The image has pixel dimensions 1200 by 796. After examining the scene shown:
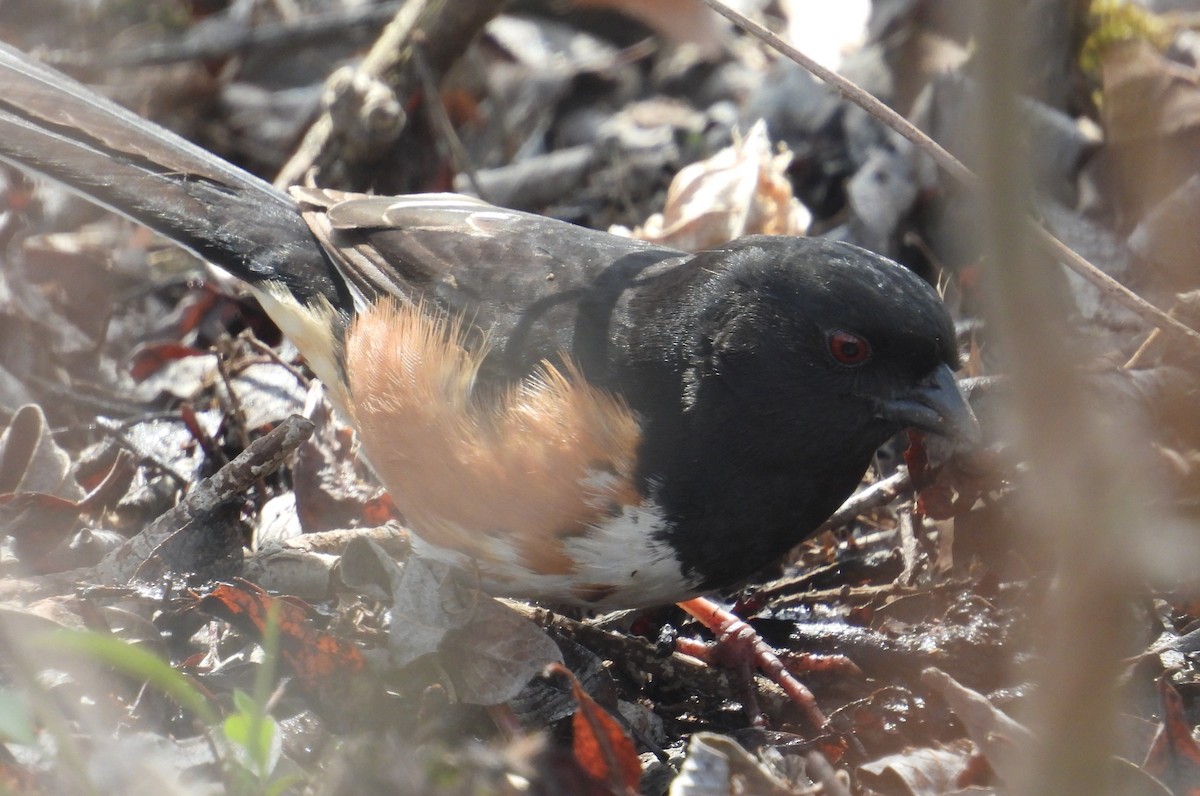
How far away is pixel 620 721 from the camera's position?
2.41 meters

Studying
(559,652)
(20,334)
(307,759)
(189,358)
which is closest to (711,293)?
(559,652)

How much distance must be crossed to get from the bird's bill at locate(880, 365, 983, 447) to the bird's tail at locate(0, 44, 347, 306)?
4.88 ft

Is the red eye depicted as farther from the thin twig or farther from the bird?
the thin twig

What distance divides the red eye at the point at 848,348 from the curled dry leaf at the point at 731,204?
1.31m

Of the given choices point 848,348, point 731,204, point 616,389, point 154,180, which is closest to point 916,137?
point 848,348

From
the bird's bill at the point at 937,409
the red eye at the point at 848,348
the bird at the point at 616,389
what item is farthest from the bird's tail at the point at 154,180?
the bird's bill at the point at 937,409

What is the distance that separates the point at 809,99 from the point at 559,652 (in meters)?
2.70

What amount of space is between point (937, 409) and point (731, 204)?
1524mm

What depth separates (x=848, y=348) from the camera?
2484 mm

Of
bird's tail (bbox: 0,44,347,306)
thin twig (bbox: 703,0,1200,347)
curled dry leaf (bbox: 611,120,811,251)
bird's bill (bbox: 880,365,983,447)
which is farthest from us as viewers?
curled dry leaf (bbox: 611,120,811,251)

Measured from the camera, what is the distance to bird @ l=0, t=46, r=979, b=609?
2504 mm

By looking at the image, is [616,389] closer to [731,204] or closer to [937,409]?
[937,409]

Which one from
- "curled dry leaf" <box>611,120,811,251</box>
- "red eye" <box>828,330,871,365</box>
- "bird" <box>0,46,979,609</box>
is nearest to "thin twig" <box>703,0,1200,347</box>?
"bird" <box>0,46,979,609</box>

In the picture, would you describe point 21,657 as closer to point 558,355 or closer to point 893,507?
point 558,355
